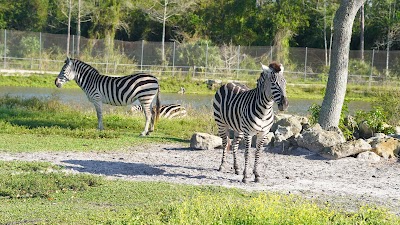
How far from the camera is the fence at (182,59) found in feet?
132

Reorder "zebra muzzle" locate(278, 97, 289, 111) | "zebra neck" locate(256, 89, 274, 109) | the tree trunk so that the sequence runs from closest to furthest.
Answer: "zebra muzzle" locate(278, 97, 289, 111), "zebra neck" locate(256, 89, 274, 109), the tree trunk

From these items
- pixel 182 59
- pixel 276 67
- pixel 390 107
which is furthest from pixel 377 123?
pixel 182 59

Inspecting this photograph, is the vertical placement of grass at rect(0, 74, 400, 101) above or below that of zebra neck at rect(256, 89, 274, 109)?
below

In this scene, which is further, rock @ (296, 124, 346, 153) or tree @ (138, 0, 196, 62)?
tree @ (138, 0, 196, 62)

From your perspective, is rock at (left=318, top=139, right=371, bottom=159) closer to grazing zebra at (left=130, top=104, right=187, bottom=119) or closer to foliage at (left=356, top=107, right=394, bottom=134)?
foliage at (left=356, top=107, right=394, bottom=134)

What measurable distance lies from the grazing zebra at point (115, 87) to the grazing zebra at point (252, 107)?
15.9 ft

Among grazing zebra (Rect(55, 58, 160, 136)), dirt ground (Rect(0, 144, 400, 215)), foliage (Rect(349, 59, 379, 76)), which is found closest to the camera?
dirt ground (Rect(0, 144, 400, 215))

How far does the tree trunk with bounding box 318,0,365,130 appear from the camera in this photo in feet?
50.2

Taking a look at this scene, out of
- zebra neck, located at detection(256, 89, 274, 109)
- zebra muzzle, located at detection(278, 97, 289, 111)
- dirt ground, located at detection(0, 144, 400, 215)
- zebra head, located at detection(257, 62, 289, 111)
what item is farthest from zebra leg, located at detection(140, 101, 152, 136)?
zebra muzzle, located at detection(278, 97, 289, 111)

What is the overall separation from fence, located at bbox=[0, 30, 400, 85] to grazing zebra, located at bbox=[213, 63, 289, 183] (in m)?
27.1

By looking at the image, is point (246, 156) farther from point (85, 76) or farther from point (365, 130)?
point (85, 76)

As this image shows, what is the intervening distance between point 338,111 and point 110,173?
19.5 feet

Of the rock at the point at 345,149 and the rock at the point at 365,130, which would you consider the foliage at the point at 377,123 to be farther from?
the rock at the point at 345,149

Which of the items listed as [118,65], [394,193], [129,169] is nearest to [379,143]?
[394,193]
